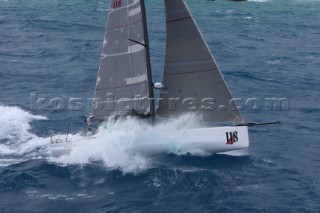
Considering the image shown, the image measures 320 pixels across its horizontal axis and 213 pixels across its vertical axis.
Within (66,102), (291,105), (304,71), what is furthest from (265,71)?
(66,102)

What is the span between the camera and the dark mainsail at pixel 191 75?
26.4 metres

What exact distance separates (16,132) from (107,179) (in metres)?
11.2

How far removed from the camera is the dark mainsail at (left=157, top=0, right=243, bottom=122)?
86.5ft

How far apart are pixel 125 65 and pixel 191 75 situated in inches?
170

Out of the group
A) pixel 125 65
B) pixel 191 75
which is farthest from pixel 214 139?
pixel 125 65

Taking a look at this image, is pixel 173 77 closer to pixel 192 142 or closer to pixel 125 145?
pixel 192 142

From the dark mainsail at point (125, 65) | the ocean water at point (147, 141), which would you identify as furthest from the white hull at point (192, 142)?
the dark mainsail at point (125, 65)

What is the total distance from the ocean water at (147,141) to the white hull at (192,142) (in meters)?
0.38

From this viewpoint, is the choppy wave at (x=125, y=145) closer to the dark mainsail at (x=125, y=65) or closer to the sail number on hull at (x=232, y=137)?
the dark mainsail at (x=125, y=65)

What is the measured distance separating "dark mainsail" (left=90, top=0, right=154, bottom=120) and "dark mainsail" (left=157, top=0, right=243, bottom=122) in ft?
4.79

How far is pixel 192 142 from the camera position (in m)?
27.7

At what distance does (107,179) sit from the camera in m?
25.8

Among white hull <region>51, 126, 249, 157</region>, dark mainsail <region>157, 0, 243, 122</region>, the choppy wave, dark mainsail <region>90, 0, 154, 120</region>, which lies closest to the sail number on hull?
white hull <region>51, 126, 249, 157</region>

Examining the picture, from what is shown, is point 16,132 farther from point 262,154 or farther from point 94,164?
point 262,154
